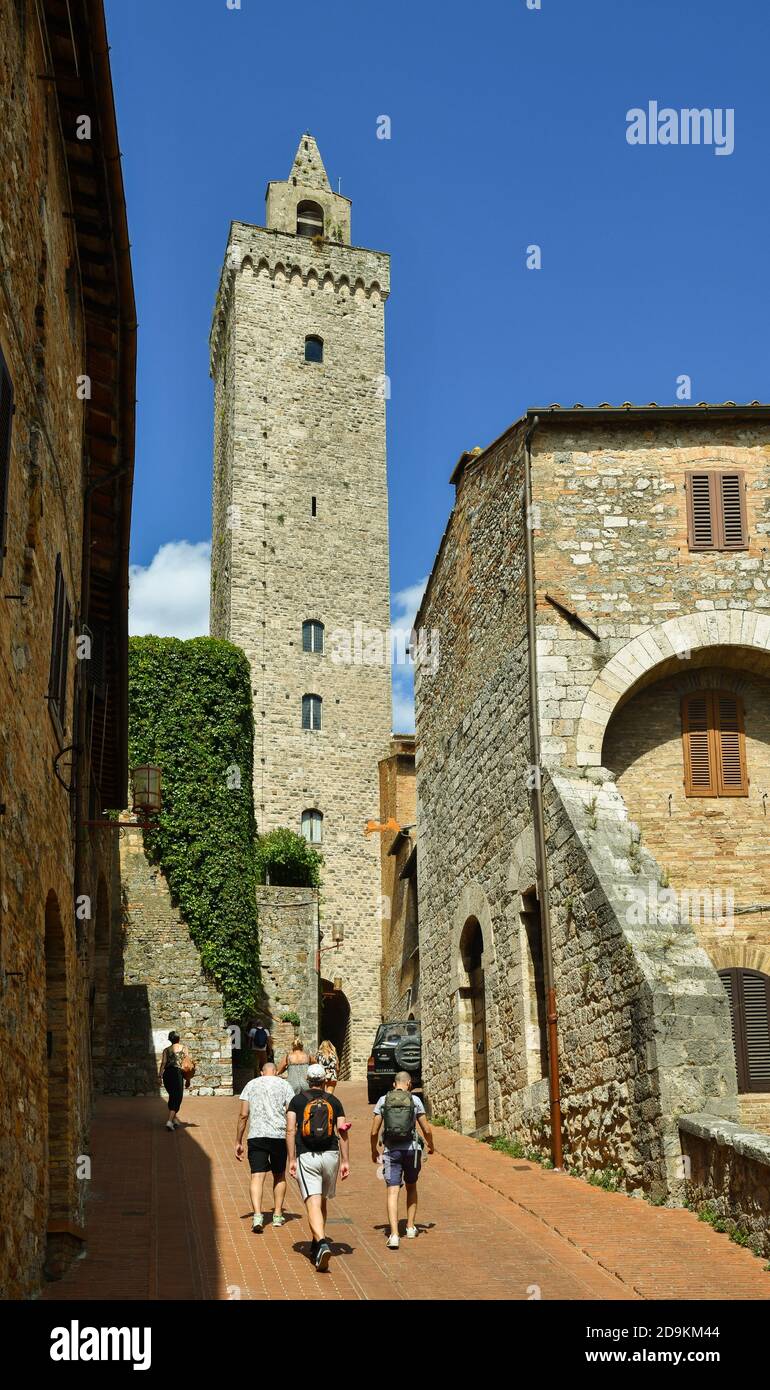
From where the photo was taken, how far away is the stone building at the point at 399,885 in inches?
1038

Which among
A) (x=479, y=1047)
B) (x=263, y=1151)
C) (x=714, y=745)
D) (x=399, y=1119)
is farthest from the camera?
(x=479, y=1047)

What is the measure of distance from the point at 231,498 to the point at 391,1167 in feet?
118

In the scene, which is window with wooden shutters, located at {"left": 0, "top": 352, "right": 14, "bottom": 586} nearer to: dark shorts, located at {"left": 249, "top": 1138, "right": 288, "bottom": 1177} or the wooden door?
dark shorts, located at {"left": 249, "top": 1138, "right": 288, "bottom": 1177}

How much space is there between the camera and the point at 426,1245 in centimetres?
1038

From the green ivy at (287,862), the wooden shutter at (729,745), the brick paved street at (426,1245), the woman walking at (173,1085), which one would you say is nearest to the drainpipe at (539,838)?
the brick paved street at (426,1245)

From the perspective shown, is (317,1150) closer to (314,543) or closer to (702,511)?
(702,511)

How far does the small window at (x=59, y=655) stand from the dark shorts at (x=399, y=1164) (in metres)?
4.01

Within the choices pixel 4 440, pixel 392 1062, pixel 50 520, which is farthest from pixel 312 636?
pixel 4 440

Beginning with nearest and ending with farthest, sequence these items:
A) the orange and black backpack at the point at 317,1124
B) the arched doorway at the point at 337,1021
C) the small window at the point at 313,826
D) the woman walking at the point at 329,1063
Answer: the orange and black backpack at the point at 317,1124 < the woman walking at the point at 329,1063 < the arched doorway at the point at 337,1021 < the small window at the point at 313,826

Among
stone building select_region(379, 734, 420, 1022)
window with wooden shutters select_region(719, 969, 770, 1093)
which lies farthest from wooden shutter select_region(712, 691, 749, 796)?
stone building select_region(379, 734, 420, 1022)

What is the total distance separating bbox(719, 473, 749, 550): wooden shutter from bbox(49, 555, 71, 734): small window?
737cm

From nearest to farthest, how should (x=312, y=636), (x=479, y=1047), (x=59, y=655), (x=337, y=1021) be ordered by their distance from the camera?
(x=59, y=655)
(x=479, y=1047)
(x=337, y=1021)
(x=312, y=636)

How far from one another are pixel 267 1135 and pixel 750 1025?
5349 millimetres

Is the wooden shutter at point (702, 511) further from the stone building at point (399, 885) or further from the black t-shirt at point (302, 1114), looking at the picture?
the stone building at point (399, 885)
